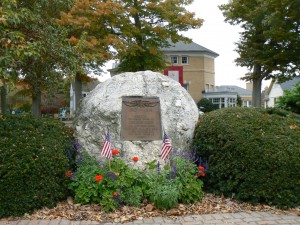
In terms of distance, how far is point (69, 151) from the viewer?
19.2 feet

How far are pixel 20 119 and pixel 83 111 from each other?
116 centimetres

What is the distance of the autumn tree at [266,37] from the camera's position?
59.3 feet

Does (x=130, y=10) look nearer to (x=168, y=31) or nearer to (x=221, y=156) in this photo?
(x=168, y=31)

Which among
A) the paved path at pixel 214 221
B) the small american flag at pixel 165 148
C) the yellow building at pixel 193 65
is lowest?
the paved path at pixel 214 221

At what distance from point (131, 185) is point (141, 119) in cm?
136

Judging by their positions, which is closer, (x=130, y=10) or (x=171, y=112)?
(x=171, y=112)

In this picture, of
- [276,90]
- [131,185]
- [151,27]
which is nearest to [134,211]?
[131,185]

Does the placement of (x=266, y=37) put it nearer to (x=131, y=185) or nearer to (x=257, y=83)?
(x=257, y=83)

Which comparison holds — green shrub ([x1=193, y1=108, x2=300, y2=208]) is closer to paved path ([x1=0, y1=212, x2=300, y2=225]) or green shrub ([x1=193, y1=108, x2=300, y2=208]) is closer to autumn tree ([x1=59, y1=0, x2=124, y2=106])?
paved path ([x1=0, y1=212, x2=300, y2=225])

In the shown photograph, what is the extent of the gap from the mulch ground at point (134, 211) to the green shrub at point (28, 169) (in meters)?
0.20

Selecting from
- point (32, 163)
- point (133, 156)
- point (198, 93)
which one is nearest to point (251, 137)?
point (133, 156)

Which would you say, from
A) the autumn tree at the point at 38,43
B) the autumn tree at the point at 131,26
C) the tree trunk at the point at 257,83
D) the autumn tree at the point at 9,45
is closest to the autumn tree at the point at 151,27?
the autumn tree at the point at 131,26

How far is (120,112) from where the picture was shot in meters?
6.20

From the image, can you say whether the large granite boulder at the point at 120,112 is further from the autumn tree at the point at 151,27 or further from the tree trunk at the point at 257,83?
the tree trunk at the point at 257,83
